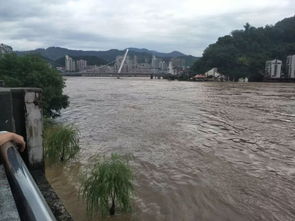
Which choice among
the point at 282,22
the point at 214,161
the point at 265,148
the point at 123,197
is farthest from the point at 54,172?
the point at 282,22

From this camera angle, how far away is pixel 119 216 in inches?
301

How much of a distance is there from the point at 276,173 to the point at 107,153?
253 inches

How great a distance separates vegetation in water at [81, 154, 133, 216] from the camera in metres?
7.00

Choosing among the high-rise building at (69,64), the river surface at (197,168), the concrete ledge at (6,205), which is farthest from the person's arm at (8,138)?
the high-rise building at (69,64)

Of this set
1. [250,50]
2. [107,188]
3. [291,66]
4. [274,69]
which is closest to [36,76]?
[107,188]

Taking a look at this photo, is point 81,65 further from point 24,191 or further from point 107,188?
point 24,191

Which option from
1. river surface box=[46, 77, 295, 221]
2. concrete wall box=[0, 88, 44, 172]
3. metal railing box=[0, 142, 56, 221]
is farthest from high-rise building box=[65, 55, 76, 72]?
metal railing box=[0, 142, 56, 221]

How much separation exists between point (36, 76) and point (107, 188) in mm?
15789

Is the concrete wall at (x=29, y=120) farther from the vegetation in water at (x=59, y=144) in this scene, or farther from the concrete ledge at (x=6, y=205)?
the vegetation in water at (x=59, y=144)

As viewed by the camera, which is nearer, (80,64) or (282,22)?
(282,22)

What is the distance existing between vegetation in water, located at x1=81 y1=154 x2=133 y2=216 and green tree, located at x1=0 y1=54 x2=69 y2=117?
14.0 metres

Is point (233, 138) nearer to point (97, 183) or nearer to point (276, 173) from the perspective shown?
point (276, 173)

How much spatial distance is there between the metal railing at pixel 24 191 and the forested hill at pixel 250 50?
110993mm

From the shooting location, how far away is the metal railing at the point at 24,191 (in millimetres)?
1512
